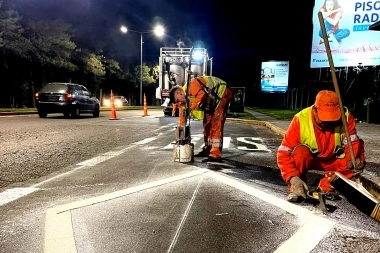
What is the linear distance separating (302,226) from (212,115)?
11.0 ft

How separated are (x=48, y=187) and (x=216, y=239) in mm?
2390

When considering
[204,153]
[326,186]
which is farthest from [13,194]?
[326,186]

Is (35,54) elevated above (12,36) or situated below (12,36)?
below

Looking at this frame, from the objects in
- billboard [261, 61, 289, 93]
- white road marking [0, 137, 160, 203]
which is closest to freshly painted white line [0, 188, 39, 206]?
white road marking [0, 137, 160, 203]

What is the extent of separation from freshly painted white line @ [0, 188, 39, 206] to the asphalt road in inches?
0.4

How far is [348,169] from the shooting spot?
369 cm

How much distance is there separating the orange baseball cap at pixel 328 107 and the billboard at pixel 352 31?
50.8ft

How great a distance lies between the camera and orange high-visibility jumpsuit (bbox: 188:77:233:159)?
573cm

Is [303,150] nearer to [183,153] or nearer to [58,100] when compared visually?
[183,153]

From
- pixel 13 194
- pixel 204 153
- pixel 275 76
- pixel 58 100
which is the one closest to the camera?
pixel 13 194

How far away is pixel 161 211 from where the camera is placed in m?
3.37

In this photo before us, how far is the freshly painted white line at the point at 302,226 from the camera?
2611mm

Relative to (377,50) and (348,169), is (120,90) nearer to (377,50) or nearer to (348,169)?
(377,50)

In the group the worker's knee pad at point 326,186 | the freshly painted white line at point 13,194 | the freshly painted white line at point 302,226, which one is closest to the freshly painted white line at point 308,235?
the freshly painted white line at point 302,226
